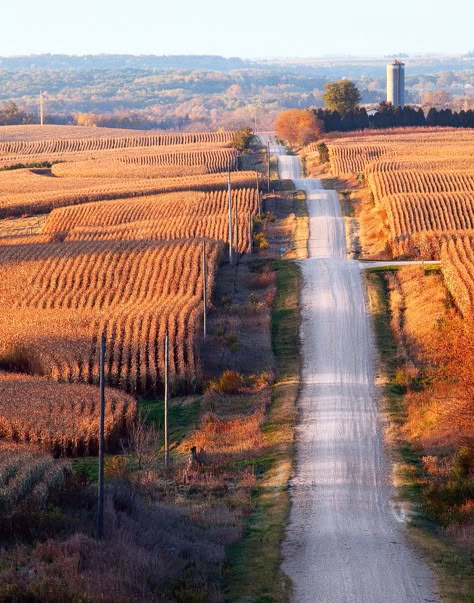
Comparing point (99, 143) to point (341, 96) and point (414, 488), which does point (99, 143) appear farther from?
point (414, 488)

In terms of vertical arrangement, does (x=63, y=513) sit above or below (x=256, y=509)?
above

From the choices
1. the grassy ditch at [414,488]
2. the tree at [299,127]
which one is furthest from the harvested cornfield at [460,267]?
the tree at [299,127]

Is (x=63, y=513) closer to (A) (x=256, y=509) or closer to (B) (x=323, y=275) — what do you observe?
(A) (x=256, y=509)

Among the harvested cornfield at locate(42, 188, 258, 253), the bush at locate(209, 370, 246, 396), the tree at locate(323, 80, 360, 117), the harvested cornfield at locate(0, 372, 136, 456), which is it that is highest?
the tree at locate(323, 80, 360, 117)

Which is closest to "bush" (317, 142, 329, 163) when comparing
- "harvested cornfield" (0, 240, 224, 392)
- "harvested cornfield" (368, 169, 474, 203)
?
"harvested cornfield" (368, 169, 474, 203)

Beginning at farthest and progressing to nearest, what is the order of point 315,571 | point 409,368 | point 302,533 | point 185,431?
point 409,368, point 185,431, point 302,533, point 315,571

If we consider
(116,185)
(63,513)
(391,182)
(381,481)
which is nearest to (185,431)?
(381,481)

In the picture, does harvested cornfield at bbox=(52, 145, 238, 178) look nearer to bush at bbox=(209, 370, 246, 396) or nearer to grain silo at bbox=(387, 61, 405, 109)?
bush at bbox=(209, 370, 246, 396)
